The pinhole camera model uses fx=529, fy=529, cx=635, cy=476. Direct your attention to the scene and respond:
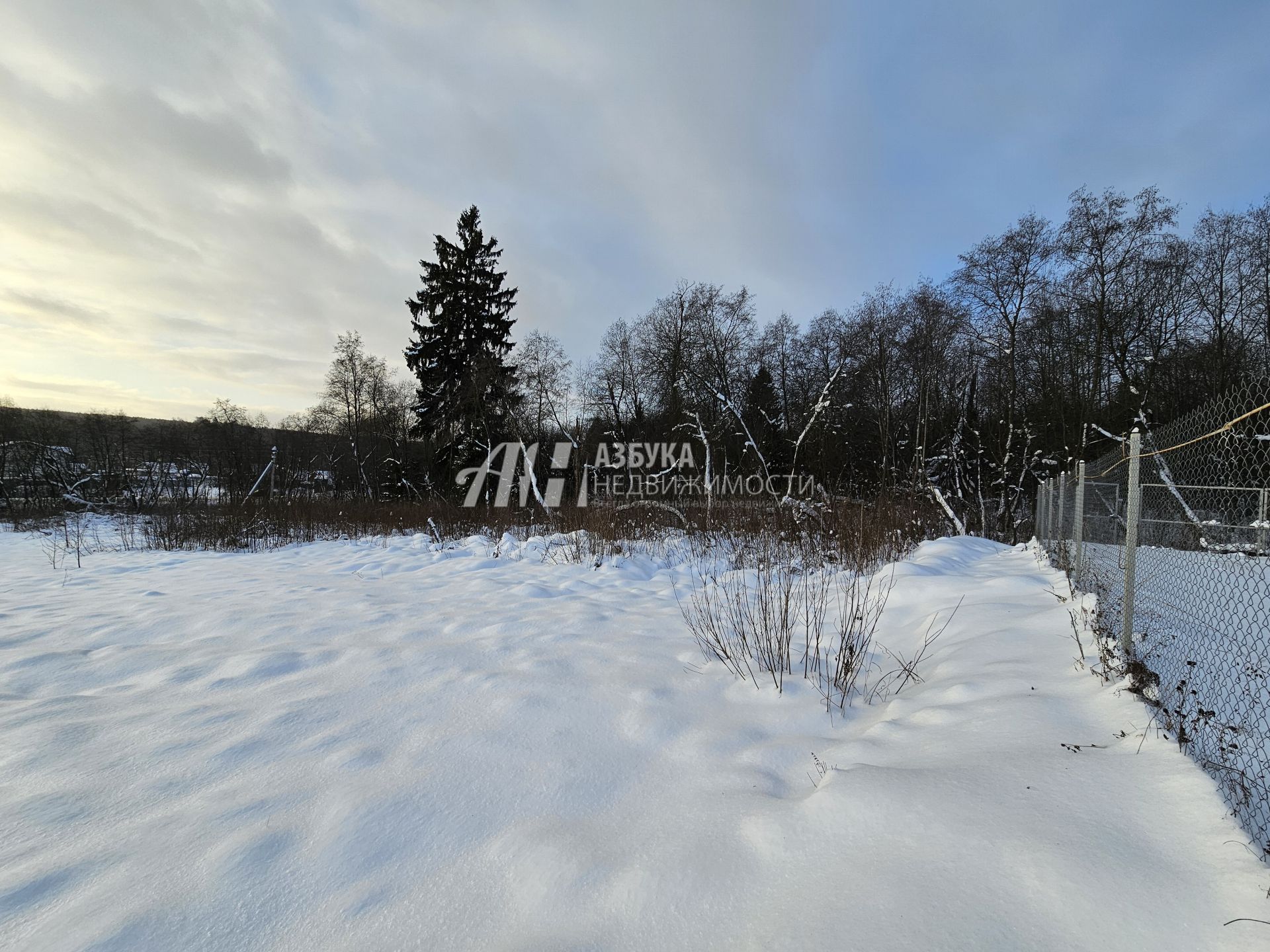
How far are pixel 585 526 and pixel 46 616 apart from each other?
5.93m

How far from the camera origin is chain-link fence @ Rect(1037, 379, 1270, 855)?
1991 millimetres

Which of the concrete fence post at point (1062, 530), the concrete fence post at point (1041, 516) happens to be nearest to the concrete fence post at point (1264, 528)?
the concrete fence post at point (1062, 530)

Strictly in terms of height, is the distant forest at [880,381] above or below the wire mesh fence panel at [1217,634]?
above

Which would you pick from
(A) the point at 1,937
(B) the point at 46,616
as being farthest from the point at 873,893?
(B) the point at 46,616

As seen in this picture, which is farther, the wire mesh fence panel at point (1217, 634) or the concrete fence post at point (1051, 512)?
the concrete fence post at point (1051, 512)

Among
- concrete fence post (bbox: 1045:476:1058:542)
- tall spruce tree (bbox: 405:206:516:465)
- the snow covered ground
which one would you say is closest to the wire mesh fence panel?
the snow covered ground

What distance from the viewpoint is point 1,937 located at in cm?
131

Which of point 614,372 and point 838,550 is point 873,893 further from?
point 614,372

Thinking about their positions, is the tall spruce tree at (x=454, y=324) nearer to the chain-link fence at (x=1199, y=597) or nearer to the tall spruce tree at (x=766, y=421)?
the tall spruce tree at (x=766, y=421)

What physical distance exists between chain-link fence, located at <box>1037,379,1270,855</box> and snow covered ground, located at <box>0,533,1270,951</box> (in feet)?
0.90

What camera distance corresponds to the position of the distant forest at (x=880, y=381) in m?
14.0

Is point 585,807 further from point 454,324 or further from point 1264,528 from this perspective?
point 454,324

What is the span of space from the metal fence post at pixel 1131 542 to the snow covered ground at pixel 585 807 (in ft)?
1.13

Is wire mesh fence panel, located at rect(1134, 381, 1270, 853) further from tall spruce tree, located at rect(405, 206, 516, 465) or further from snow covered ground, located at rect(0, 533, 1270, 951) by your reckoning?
tall spruce tree, located at rect(405, 206, 516, 465)
